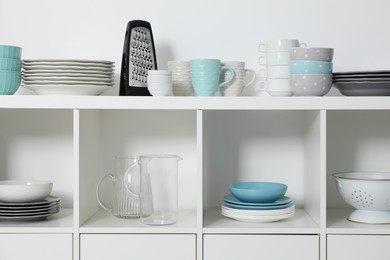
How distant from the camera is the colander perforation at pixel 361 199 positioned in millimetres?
1975

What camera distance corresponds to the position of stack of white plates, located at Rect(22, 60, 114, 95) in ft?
6.58

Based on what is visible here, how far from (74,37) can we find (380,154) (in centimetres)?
107

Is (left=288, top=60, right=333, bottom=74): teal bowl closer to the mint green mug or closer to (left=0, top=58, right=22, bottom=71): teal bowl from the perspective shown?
the mint green mug

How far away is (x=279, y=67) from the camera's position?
2.07 metres

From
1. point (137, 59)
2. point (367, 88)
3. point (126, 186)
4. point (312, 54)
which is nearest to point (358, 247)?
point (367, 88)

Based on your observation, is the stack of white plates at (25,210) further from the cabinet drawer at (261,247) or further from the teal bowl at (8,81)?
the cabinet drawer at (261,247)

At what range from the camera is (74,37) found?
90.7 inches

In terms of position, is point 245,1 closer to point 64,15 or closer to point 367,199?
point 64,15

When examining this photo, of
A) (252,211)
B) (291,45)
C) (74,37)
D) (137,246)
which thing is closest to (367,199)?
(252,211)

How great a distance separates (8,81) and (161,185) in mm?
536

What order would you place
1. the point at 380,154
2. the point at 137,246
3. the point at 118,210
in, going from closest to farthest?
the point at 137,246
the point at 118,210
the point at 380,154

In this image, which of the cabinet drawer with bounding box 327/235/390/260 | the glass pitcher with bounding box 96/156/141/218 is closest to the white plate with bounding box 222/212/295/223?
the cabinet drawer with bounding box 327/235/390/260

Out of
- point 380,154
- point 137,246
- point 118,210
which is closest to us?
point 137,246

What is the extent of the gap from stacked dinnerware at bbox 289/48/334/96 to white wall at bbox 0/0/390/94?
31 centimetres
